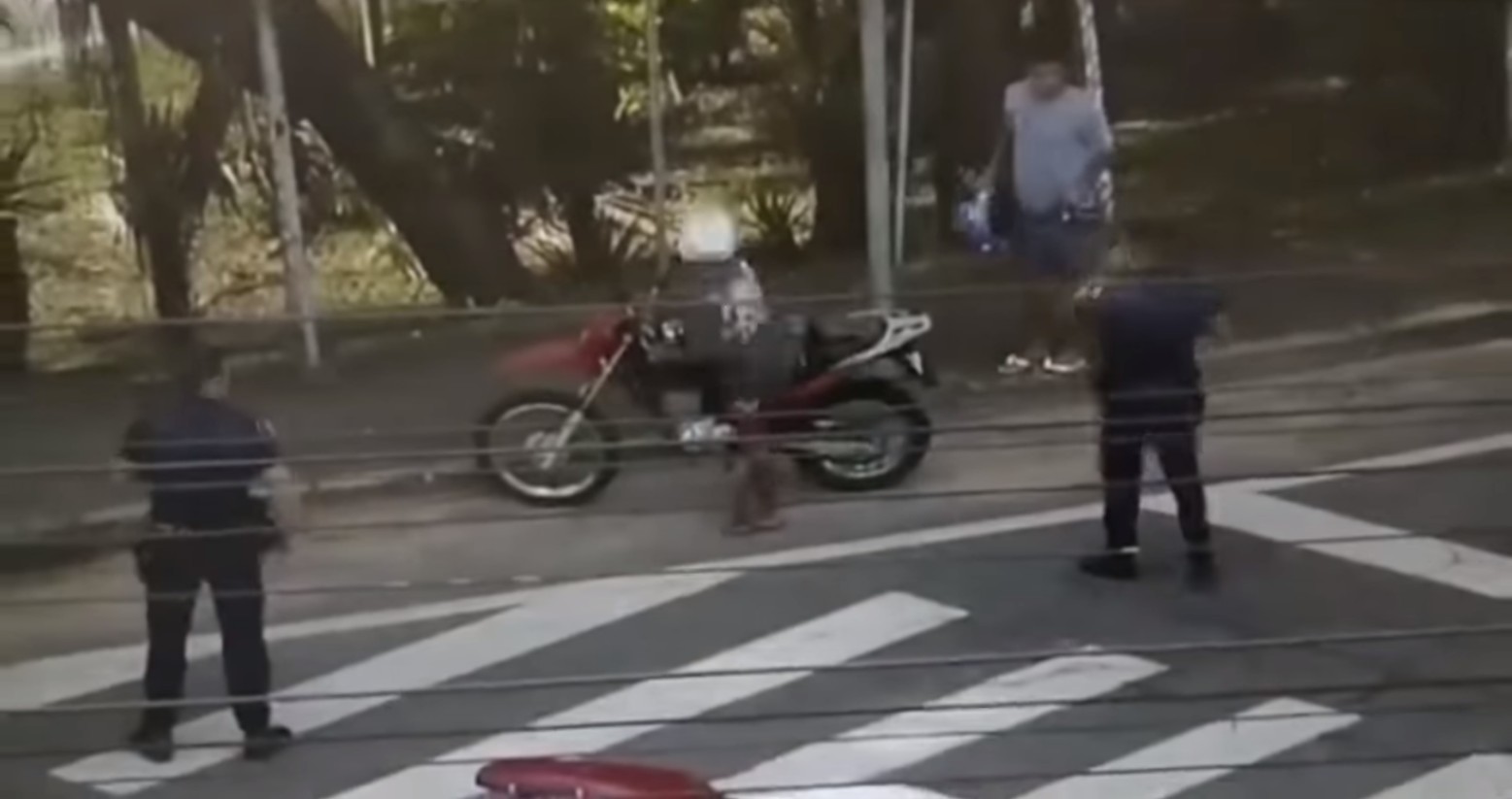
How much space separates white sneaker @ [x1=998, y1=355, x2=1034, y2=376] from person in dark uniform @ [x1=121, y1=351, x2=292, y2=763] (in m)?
0.47

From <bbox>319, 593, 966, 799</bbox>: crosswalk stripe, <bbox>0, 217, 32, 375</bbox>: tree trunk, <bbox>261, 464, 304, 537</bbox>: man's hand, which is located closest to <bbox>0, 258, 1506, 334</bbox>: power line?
<bbox>0, 217, 32, 375</bbox>: tree trunk

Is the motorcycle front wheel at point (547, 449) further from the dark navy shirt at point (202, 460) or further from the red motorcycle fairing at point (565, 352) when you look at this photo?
the dark navy shirt at point (202, 460)

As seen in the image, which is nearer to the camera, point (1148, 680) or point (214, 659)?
point (214, 659)

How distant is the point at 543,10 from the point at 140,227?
0.36 metres

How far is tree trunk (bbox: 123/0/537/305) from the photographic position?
5.59 feet

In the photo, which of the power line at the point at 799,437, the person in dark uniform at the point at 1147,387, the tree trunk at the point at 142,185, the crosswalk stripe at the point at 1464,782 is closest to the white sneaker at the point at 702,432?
the power line at the point at 799,437

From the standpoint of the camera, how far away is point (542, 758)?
1475mm

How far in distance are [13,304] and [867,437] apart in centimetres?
58

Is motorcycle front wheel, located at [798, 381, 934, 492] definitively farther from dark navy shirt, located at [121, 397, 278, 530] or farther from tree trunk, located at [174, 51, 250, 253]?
tree trunk, located at [174, 51, 250, 253]

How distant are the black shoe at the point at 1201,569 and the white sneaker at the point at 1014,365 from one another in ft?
0.61

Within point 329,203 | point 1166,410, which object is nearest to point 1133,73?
point 1166,410

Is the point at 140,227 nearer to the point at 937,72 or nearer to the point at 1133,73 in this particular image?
the point at 937,72

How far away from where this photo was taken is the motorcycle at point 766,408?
1.58 meters

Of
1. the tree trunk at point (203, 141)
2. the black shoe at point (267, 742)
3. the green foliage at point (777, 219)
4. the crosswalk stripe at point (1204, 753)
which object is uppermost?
the tree trunk at point (203, 141)
